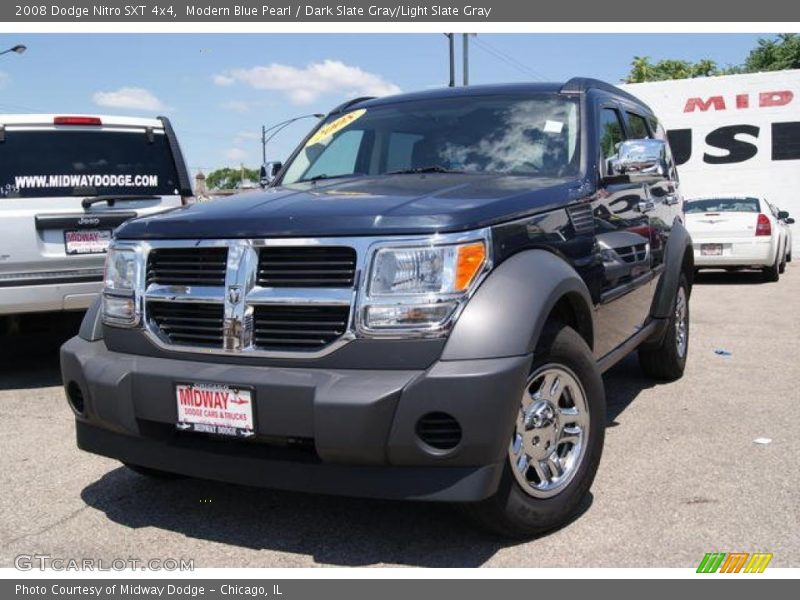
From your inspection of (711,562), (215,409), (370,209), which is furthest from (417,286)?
(711,562)

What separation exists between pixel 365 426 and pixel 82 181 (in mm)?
4452

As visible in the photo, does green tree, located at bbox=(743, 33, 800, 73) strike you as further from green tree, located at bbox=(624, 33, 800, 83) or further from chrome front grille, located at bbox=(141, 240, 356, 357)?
chrome front grille, located at bbox=(141, 240, 356, 357)

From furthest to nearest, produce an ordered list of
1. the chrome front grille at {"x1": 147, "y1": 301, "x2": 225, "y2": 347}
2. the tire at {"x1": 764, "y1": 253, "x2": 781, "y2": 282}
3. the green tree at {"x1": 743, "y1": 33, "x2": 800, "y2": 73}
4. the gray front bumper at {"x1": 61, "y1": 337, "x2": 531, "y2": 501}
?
the green tree at {"x1": 743, "y1": 33, "x2": 800, "y2": 73} → the tire at {"x1": 764, "y1": 253, "x2": 781, "y2": 282} → the chrome front grille at {"x1": 147, "y1": 301, "x2": 225, "y2": 347} → the gray front bumper at {"x1": 61, "y1": 337, "x2": 531, "y2": 501}

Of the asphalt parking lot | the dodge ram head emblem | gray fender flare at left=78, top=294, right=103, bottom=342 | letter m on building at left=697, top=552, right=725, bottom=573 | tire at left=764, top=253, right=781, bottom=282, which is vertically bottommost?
tire at left=764, top=253, right=781, bottom=282

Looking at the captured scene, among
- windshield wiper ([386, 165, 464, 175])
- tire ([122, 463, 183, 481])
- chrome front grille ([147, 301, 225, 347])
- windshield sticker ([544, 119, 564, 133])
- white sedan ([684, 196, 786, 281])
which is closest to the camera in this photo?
chrome front grille ([147, 301, 225, 347])

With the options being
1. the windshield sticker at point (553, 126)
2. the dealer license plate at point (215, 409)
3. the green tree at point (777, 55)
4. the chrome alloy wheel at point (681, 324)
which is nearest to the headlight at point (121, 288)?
the dealer license plate at point (215, 409)

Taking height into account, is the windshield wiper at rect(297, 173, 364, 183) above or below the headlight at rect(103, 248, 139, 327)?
above

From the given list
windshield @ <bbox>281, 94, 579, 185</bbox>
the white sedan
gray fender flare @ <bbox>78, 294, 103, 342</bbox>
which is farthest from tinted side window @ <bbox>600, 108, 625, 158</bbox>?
the white sedan

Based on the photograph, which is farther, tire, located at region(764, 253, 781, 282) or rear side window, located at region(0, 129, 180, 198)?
tire, located at region(764, 253, 781, 282)

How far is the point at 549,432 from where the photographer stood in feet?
10.4

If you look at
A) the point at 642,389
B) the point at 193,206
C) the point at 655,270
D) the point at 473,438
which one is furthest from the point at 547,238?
the point at 642,389

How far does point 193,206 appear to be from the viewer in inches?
140

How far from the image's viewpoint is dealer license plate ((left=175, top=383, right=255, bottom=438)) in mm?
2852

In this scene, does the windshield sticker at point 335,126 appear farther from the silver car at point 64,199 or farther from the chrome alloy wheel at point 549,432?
the chrome alloy wheel at point 549,432
